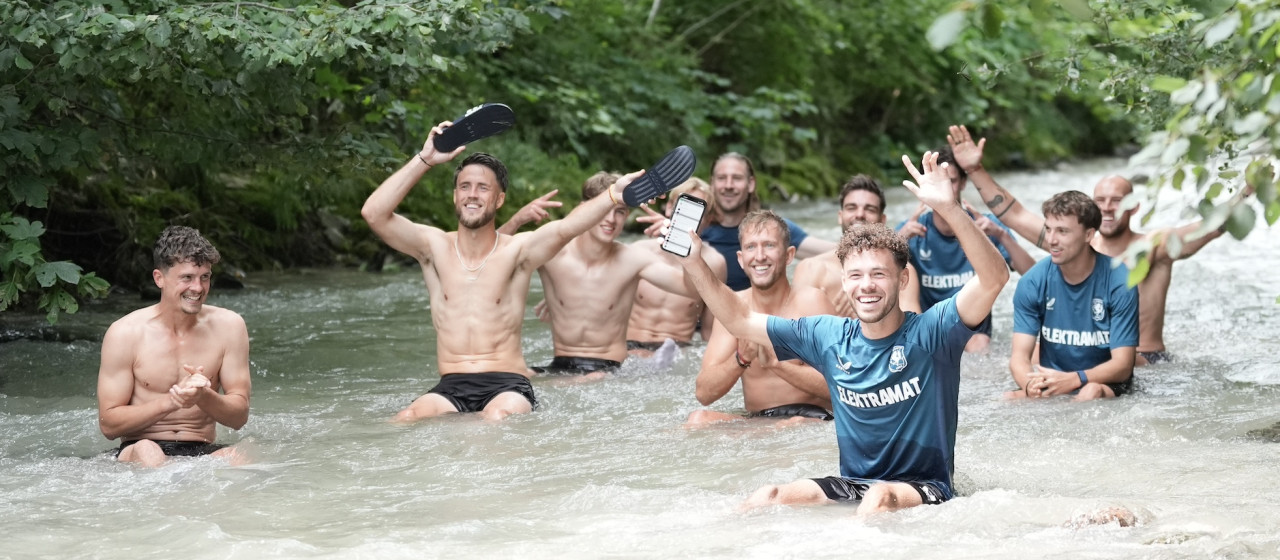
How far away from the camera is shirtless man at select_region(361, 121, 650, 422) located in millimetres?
6832

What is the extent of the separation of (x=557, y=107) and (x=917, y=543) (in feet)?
39.0

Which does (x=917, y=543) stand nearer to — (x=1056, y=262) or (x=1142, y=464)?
(x=1142, y=464)

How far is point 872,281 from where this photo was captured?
4480 mm

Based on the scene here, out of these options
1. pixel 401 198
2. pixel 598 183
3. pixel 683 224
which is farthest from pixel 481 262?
pixel 683 224

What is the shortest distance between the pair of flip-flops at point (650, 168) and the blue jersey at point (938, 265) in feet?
10.5

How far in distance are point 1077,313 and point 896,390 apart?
2865mm

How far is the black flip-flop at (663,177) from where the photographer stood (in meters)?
5.77

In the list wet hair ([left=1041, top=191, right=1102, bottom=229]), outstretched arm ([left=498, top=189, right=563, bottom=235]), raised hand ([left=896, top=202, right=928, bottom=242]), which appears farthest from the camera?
raised hand ([left=896, top=202, right=928, bottom=242])

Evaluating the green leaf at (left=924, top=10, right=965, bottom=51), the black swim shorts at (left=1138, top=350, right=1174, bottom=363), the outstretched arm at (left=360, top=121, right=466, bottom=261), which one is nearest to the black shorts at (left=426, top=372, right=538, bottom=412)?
the outstretched arm at (left=360, top=121, right=466, bottom=261)

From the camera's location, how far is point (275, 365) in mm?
8531

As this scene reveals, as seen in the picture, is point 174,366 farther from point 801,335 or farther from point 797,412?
point 797,412

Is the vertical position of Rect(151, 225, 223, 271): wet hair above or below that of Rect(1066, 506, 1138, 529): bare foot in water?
above

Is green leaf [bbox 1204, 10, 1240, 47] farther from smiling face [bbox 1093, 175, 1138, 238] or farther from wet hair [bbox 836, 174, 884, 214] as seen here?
smiling face [bbox 1093, 175, 1138, 238]

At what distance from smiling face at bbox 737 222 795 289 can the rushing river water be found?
0.79 meters
